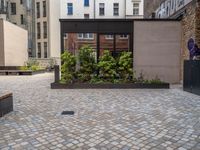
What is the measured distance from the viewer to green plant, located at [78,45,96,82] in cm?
1219

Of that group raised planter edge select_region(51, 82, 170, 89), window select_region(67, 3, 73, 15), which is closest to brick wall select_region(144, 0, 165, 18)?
raised planter edge select_region(51, 82, 170, 89)

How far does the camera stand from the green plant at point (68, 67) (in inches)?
477

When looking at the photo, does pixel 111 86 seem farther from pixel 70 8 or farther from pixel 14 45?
pixel 70 8

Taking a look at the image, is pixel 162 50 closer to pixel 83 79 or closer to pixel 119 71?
pixel 119 71

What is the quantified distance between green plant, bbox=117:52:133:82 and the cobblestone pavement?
13.4 feet

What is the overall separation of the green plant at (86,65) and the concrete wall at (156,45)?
246cm

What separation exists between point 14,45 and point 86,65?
13230mm

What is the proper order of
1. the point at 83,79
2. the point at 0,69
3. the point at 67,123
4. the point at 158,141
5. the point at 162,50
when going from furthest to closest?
the point at 0,69 < the point at 162,50 < the point at 83,79 < the point at 67,123 < the point at 158,141

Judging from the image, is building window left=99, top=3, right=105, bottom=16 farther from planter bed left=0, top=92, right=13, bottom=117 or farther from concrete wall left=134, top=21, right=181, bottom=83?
planter bed left=0, top=92, right=13, bottom=117

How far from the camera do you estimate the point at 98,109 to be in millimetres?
6832

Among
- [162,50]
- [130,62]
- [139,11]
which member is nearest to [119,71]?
[130,62]

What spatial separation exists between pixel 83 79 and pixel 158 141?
8.01 metres

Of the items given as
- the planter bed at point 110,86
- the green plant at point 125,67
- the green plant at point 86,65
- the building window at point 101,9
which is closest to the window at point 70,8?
the building window at point 101,9

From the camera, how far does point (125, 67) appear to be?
1214 cm
